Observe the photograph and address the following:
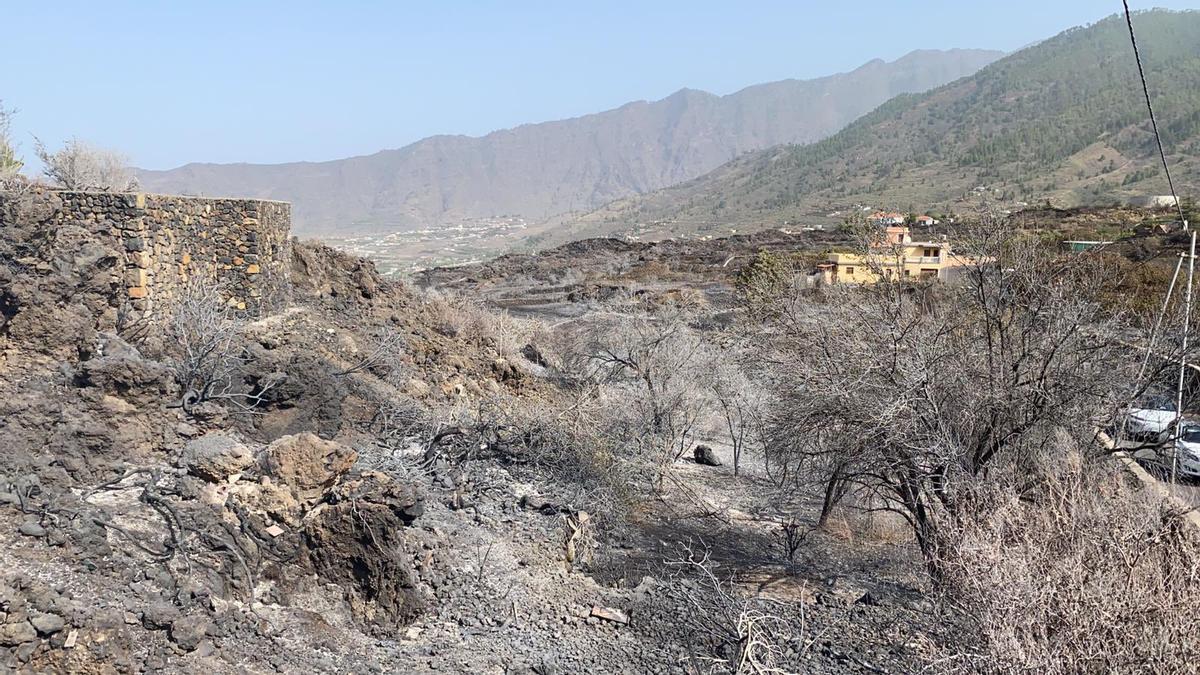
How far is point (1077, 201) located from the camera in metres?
69.3

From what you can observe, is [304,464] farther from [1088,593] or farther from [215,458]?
[1088,593]

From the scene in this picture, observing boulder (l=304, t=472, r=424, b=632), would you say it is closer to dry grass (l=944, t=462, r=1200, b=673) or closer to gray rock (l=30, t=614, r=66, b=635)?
gray rock (l=30, t=614, r=66, b=635)

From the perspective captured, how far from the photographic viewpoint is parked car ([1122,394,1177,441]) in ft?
27.2

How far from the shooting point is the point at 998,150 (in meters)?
95.4

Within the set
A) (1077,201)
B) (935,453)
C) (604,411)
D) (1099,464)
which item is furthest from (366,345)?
(1077,201)

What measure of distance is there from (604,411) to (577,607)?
23.7ft

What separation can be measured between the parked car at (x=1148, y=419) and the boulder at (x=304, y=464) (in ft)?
24.6

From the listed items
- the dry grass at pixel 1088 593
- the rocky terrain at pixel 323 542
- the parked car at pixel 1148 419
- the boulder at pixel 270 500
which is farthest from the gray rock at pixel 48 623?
the parked car at pixel 1148 419

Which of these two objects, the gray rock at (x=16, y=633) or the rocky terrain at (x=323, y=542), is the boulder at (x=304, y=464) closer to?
the rocky terrain at (x=323, y=542)

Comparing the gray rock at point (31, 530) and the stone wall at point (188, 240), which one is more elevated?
the stone wall at point (188, 240)

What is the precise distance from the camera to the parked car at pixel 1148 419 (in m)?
8.30

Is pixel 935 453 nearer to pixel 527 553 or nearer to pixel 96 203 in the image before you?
pixel 527 553

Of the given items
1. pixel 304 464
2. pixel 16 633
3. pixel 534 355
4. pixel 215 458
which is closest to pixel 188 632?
pixel 16 633

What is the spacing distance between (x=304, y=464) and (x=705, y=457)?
31.6 ft
